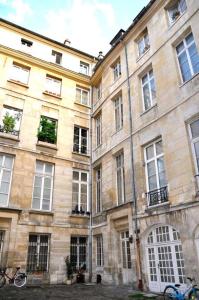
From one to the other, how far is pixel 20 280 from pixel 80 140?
292 inches

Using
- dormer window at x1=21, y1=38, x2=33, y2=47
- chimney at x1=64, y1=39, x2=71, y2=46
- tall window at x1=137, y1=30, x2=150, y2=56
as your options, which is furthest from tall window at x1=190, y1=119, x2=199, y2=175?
chimney at x1=64, y1=39, x2=71, y2=46

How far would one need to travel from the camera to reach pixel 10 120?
41.0 feet

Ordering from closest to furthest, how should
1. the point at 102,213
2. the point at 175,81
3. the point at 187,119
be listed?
the point at 187,119 → the point at 175,81 → the point at 102,213

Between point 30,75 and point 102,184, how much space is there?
7.08m

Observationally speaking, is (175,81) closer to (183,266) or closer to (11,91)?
(183,266)

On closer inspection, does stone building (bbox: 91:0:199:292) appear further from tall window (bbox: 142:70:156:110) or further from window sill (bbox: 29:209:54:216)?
window sill (bbox: 29:209:54:216)

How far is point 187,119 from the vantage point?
28.0 feet

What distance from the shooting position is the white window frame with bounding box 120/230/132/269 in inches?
398

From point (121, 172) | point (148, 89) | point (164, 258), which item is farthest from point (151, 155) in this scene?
point (164, 258)

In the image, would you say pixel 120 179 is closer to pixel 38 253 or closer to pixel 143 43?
pixel 38 253

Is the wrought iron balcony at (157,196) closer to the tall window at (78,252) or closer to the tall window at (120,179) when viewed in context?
the tall window at (120,179)

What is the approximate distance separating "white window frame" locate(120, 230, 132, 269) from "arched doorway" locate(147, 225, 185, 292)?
4.56 ft

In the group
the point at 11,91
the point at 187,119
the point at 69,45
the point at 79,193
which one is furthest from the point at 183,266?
the point at 69,45

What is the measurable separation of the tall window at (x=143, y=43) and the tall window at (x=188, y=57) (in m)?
2.24
